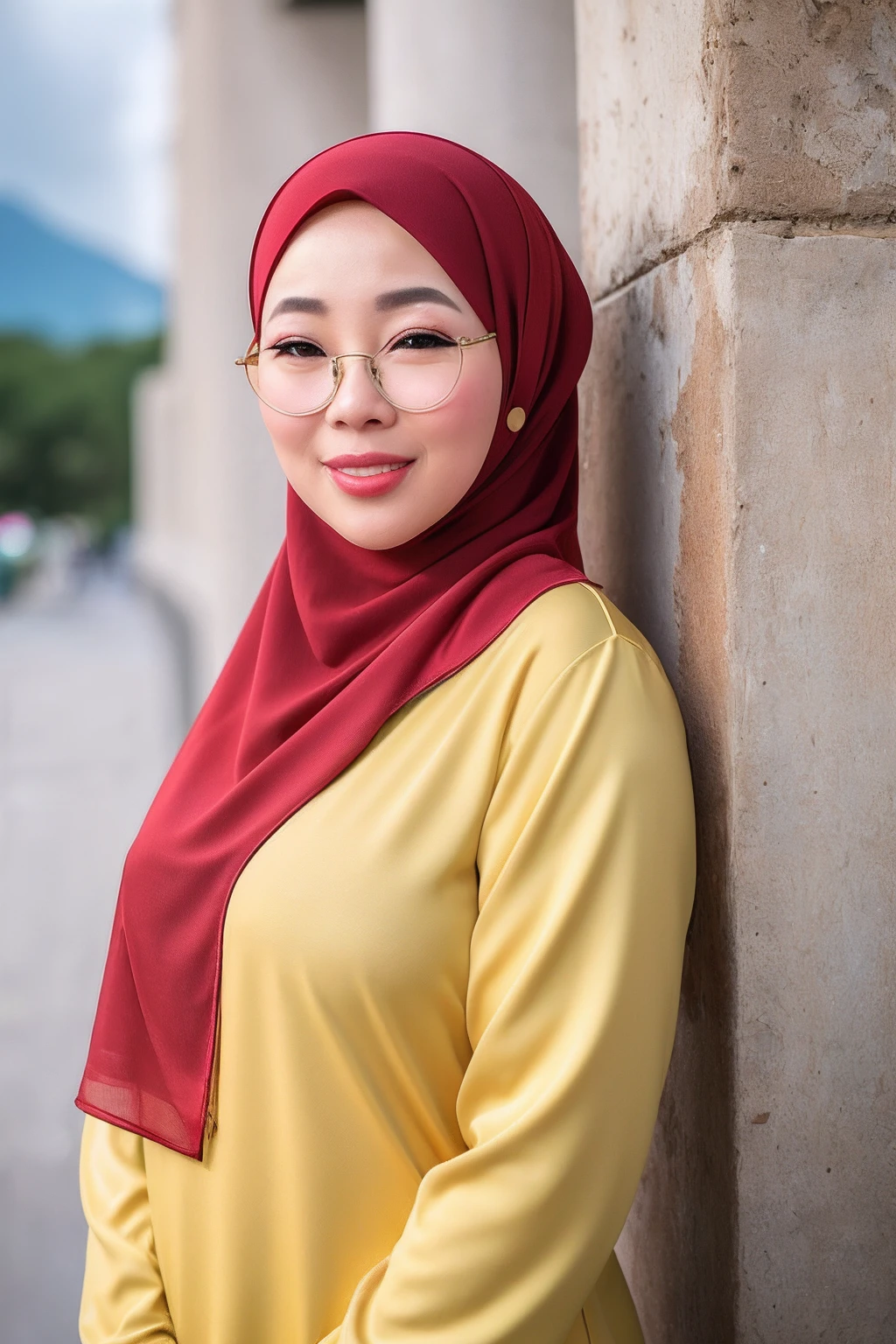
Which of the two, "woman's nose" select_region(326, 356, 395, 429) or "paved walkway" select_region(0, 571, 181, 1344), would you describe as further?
"paved walkway" select_region(0, 571, 181, 1344)

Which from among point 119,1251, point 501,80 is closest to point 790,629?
point 119,1251

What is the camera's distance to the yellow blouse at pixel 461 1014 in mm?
1081

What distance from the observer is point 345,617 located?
4.42 ft

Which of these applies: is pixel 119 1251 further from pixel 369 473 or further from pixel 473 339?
pixel 473 339

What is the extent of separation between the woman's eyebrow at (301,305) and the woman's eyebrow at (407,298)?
0.19 ft

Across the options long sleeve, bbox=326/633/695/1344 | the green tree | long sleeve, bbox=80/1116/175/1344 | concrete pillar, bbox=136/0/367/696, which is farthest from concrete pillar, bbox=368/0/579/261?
the green tree

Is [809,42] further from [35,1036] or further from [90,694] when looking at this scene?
[90,694]

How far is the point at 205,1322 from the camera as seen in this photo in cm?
131

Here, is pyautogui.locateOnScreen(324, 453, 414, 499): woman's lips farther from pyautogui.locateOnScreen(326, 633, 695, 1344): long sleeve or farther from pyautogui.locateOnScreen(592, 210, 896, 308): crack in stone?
pyautogui.locateOnScreen(592, 210, 896, 308): crack in stone

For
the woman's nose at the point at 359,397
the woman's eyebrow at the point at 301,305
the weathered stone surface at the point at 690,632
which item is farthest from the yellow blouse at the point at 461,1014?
the woman's eyebrow at the point at 301,305

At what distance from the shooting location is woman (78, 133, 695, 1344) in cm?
109

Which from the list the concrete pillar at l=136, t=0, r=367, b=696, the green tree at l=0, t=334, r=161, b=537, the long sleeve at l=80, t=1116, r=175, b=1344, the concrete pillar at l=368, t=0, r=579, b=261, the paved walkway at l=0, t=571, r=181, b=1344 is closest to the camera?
the long sleeve at l=80, t=1116, r=175, b=1344

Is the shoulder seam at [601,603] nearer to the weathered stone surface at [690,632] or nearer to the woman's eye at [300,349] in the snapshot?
the weathered stone surface at [690,632]

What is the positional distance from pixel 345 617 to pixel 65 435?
51.1m
